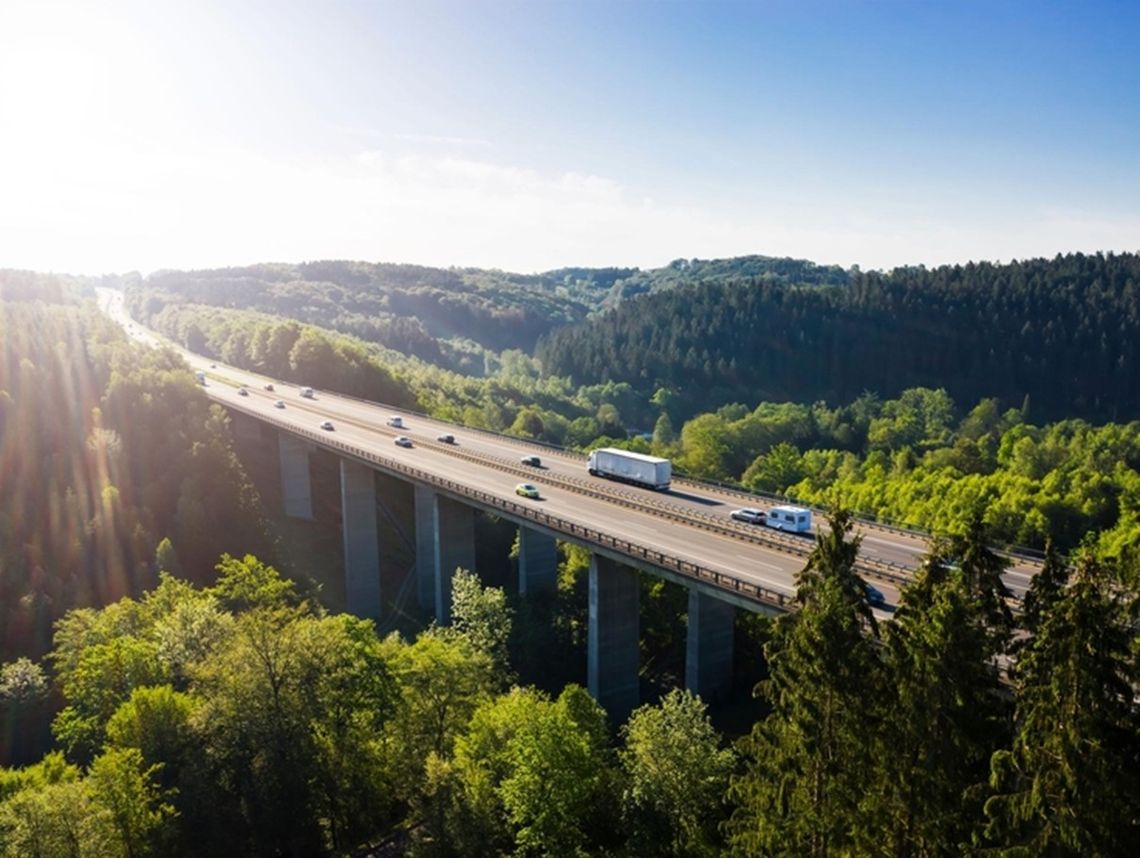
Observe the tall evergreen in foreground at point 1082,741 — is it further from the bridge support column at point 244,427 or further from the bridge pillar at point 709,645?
the bridge support column at point 244,427

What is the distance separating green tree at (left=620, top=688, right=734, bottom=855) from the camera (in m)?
29.3

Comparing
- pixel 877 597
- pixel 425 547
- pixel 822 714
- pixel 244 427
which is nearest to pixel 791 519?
pixel 877 597

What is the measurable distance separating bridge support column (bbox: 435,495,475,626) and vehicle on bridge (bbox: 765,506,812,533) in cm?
2853

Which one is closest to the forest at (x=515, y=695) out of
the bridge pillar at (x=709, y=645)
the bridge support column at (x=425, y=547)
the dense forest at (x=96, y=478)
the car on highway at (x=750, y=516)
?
the dense forest at (x=96, y=478)

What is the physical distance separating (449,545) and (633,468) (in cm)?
1759

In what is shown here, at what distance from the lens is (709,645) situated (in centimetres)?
4788

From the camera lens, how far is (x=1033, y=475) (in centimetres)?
8338

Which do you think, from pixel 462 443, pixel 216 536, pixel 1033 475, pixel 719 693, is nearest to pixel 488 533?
pixel 462 443

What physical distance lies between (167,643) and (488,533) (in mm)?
39381

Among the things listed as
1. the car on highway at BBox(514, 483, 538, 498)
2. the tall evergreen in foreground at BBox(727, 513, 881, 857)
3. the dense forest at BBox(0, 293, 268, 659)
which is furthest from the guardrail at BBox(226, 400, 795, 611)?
the dense forest at BBox(0, 293, 268, 659)

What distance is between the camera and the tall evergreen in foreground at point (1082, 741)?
1512 cm

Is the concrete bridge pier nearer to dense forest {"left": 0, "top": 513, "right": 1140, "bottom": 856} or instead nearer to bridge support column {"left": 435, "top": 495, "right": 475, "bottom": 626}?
bridge support column {"left": 435, "top": 495, "right": 475, "bottom": 626}

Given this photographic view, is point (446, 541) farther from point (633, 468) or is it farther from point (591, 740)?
point (591, 740)

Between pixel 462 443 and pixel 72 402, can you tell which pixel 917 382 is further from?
pixel 72 402
